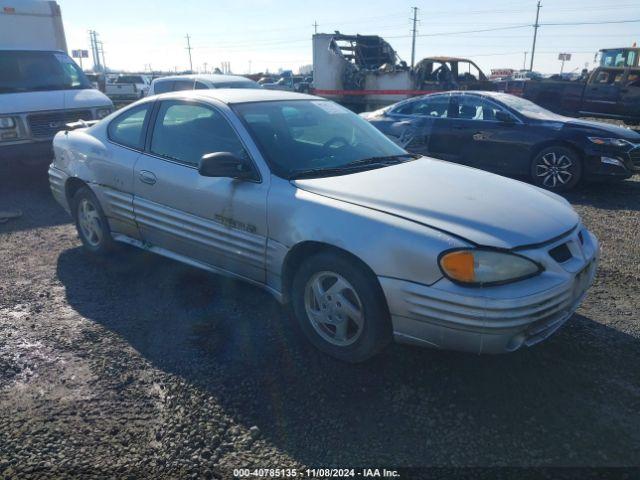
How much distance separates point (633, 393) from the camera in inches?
108

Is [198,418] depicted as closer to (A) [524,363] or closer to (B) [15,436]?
(B) [15,436]

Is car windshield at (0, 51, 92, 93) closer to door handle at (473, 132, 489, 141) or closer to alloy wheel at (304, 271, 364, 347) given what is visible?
door handle at (473, 132, 489, 141)

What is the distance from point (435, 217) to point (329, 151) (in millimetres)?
1187

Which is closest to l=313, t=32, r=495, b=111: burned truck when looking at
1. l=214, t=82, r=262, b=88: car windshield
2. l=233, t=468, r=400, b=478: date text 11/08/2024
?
l=214, t=82, r=262, b=88: car windshield

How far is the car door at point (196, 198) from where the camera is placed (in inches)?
130

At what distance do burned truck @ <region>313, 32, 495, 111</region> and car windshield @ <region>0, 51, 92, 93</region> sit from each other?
1037cm

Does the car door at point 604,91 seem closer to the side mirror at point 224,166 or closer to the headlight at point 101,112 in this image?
the headlight at point 101,112

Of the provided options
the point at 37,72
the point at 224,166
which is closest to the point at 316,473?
the point at 224,166

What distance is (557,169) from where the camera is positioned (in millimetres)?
7480

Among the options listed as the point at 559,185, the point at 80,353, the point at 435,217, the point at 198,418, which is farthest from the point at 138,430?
the point at 559,185

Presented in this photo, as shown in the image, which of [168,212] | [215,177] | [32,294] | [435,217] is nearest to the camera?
[435,217]

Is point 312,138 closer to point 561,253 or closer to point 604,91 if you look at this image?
point 561,253

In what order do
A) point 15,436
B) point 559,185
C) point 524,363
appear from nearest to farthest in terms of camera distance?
point 15,436 → point 524,363 → point 559,185

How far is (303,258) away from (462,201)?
1.02 m
